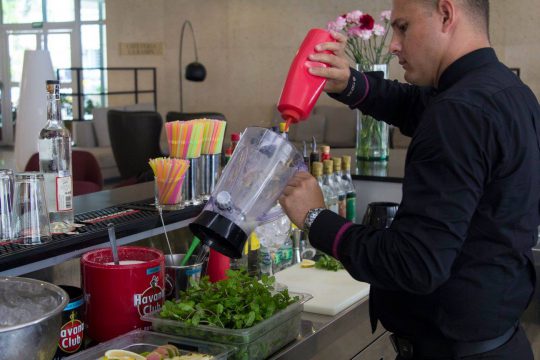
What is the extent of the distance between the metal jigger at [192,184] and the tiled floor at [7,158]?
→ 27.7ft

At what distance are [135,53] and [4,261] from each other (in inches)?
397

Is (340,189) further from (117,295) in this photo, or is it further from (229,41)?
(229,41)

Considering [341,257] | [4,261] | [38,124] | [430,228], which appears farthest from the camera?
[38,124]

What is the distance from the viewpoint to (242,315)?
159 centimetres

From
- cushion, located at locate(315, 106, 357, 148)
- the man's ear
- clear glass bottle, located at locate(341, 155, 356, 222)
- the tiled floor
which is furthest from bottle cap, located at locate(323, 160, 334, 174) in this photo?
the tiled floor

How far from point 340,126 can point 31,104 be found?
17.7 feet

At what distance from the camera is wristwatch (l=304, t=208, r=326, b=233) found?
4.81ft

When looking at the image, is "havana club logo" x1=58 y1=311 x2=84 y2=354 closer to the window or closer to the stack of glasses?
the stack of glasses

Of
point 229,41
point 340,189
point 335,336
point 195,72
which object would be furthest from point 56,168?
point 229,41

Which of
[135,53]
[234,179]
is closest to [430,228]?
[234,179]

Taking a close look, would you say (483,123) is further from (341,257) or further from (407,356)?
(407,356)

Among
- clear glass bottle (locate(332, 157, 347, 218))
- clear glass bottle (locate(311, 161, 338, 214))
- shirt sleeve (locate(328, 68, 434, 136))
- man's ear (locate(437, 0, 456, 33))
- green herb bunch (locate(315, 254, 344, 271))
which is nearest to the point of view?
man's ear (locate(437, 0, 456, 33))

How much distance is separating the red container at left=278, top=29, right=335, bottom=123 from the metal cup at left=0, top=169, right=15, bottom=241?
604mm

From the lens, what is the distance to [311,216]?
147 centimetres
